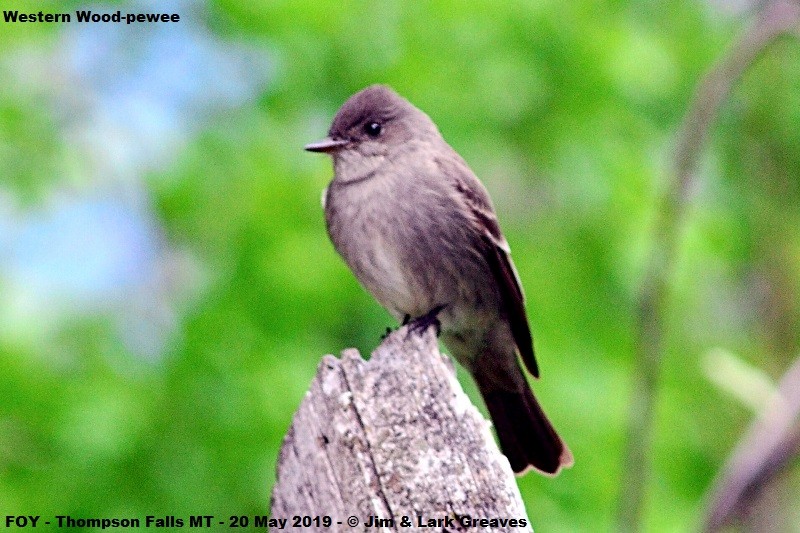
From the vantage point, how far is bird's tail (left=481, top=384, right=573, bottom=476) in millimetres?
4121

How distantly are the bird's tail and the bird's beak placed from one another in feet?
3.70

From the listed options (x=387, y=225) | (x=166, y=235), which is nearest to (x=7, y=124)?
(x=166, y=235)

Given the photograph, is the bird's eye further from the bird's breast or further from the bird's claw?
the bird's claw

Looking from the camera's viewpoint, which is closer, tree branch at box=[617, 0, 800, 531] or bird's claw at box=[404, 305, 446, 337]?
tree branch at box=[617, 0, 800, 531]

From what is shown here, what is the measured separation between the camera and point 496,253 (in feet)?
14.8

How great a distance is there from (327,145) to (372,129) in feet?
0.68

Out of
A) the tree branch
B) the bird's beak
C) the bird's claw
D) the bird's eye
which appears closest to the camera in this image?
the tree branch

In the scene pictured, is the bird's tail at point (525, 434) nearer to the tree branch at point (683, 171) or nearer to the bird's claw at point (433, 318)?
the bird's claw at point (433, 318)

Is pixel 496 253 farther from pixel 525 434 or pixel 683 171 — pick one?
pixel 683 171

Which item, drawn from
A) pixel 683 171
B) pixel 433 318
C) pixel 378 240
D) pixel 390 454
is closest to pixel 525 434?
pixel 433 318

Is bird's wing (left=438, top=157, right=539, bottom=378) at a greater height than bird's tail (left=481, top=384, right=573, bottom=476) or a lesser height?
greater

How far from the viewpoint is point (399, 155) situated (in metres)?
4.55

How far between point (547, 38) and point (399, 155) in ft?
8.25

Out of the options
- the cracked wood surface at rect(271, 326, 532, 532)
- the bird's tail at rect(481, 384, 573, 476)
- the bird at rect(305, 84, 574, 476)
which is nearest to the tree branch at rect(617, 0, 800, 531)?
the cracked wood surface at rect(271, 326, 532, 532)
